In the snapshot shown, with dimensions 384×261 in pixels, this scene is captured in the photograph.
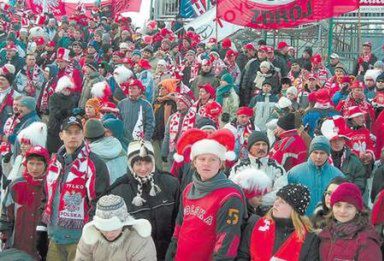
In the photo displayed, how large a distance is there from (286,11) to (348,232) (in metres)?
10.6

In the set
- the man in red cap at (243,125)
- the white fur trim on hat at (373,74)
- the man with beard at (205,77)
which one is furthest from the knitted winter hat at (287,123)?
the man with beard at (205,77)

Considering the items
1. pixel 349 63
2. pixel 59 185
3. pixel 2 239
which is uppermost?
pixel 349 63

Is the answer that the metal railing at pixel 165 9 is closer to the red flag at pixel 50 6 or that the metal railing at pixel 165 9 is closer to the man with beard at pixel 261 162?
→ the red flag at pixel 50 6

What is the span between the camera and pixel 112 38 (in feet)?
73.3

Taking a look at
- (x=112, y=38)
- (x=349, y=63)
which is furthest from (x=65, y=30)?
(x=349, y=63)

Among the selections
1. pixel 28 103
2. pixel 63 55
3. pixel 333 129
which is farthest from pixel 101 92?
pixel 333 129

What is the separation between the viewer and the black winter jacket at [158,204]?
6055mm

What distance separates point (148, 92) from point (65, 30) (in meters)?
9.33

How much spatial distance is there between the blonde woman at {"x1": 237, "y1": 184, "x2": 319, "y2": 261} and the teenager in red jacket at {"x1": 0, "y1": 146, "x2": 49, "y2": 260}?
2143 mm

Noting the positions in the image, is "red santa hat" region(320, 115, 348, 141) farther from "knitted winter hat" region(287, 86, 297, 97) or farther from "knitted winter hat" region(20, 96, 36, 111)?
"knitted winter hat" region(287, 86, 297, 97)

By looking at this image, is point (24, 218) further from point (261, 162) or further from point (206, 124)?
point (206, 124)

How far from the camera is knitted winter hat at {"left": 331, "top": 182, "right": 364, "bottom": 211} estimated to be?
5.20 meters

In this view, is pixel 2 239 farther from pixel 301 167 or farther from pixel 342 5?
pixel 342 5

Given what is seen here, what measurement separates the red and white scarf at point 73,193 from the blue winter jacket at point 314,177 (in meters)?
1.89
